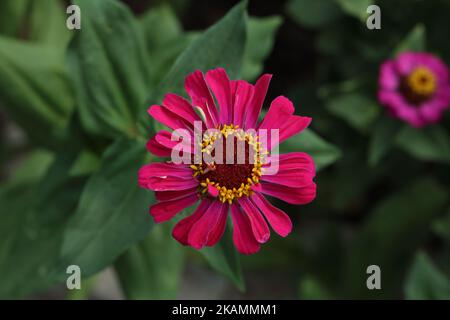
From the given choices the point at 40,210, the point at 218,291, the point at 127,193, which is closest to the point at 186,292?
the point at 218,291

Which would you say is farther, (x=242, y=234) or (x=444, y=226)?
(x=444, y=226)

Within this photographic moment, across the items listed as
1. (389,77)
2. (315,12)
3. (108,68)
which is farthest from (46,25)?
(389,77)

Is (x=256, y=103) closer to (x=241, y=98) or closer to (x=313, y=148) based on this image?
(x=241, y=98)

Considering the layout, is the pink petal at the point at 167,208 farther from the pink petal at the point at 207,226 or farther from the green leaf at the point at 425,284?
the green leaf at the point at 425,284

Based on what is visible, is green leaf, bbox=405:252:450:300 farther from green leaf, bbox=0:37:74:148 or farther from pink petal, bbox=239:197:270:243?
green leaf, bbox=0:37:74:148

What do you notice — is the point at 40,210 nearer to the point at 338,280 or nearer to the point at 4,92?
the point at 4,92

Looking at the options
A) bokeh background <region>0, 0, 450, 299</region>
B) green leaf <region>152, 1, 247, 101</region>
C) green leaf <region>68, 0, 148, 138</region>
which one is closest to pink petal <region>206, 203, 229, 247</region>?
bokeh background <region>0, 0, 450, 299</region>

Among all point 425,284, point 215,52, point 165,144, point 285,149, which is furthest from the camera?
point 425,284

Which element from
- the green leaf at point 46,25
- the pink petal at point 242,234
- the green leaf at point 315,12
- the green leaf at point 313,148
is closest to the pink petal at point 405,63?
the green leaf at point 315,12
